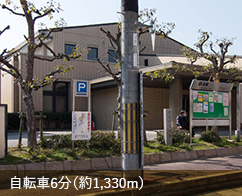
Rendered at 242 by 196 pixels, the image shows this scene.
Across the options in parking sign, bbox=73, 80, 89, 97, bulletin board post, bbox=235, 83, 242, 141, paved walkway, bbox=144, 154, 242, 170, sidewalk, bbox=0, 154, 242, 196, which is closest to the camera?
sidewalk, bbox=0, 154, 242, 196

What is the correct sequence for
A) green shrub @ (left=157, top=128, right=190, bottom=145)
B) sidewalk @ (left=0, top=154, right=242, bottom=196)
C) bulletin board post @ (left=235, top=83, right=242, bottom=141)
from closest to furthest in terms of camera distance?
sidewalk @ (left=0, top=154, right=242, bottom=196)
green shrub @ (left=157, top=128, right=190, bottom=145)
bulletin board post @ (left=235, top=83, right=242, bottom=141)

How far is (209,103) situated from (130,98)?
6560 mm

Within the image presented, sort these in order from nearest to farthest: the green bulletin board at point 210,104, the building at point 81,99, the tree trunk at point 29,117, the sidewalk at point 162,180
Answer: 1. the sidewalk at point 162,180
2. the tree trunk at point 29,117
3. the green bulletin board at point 210,104
4. the building at point 81,99

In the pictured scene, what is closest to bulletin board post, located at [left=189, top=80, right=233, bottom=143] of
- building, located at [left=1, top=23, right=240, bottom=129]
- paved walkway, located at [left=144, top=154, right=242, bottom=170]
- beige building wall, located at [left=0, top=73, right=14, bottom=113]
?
paved walkway, located at [left=144, top=154, right=242, bottom=170]

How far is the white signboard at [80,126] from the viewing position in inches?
349

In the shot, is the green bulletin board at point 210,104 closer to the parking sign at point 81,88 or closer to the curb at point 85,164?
the curb at point 85,164

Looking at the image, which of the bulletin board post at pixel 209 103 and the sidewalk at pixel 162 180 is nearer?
the sidewalk at pixel 162 180

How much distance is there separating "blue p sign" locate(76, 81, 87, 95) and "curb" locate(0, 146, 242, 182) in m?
2.55

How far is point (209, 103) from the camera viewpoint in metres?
11.9

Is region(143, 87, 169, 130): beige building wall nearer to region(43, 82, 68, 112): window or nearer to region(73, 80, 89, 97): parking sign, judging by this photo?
region(43, 82, 68, 112): window

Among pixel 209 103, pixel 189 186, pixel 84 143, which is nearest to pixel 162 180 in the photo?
pixel 189 186

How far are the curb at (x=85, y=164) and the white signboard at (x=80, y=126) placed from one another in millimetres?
964

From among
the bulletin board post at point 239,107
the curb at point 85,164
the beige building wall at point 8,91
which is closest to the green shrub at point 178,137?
the curb at point 85,164

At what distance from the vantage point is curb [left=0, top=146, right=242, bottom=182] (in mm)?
7219
